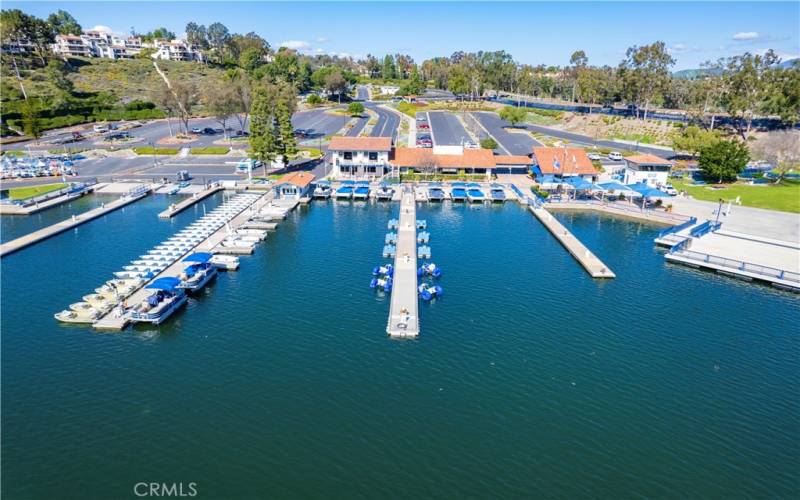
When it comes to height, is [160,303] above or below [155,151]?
below

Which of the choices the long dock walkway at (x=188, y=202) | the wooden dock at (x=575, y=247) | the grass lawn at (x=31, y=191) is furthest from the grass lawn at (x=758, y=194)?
the grass lawn at (x=31, y=191)

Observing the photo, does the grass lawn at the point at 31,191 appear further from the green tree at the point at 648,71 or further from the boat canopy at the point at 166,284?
the green tree at the point at 648,71

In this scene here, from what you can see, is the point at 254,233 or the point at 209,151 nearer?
the point at 254,233


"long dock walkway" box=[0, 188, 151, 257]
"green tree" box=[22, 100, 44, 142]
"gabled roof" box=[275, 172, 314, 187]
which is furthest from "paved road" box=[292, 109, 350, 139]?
Result: "green tree" box=[22, 100, 44, 142]

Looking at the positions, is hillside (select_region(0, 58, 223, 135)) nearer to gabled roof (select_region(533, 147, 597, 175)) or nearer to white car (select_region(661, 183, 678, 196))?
gabled roof (select_region(533, 147, 597, 175))

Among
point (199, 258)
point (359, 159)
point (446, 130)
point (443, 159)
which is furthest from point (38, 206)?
point (446, 130)

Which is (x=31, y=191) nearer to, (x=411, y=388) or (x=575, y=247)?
(x=411, y=388)

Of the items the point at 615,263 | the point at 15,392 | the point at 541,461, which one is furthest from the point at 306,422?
the point at 615,263

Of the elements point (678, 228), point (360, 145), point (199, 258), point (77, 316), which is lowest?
point (77, 316)
